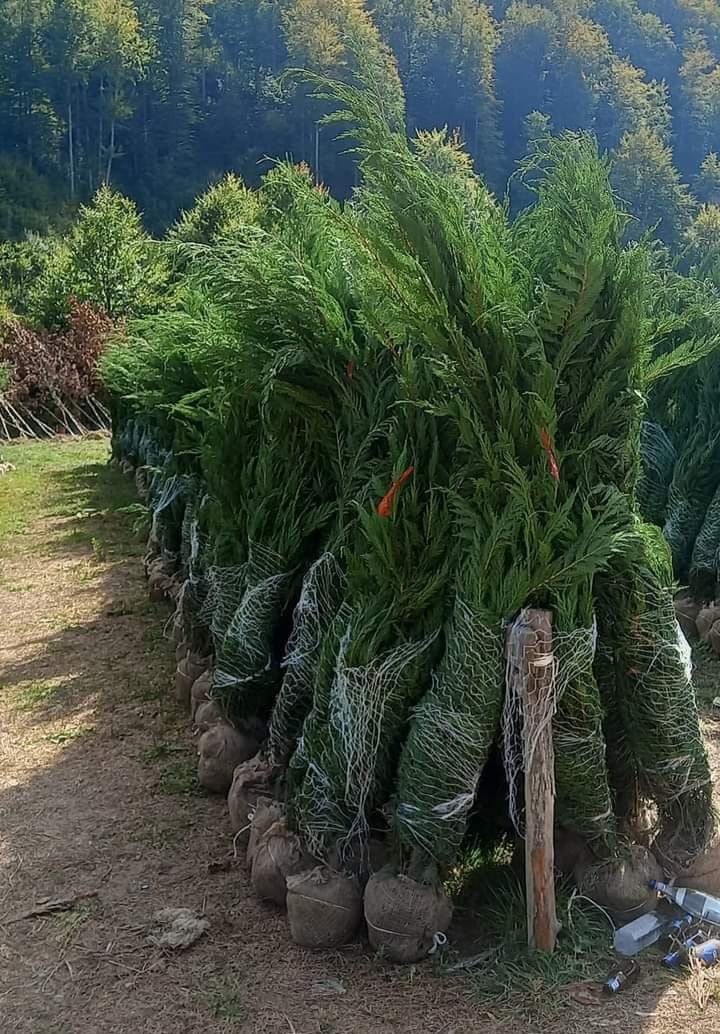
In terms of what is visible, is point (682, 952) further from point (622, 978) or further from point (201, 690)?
point (201, 690)

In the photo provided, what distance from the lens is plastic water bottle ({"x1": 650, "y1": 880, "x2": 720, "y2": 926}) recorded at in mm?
3389

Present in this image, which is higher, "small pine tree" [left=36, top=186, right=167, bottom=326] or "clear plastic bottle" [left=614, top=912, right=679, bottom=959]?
"small pine tree" [left=36, top=186, right=167, bottom=326]

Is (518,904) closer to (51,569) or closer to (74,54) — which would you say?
(51,569)

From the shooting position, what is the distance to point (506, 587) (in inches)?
122

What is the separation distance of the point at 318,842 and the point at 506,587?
119cm

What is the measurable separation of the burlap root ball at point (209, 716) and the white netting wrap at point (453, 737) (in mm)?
1746

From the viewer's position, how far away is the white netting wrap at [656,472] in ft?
25.8

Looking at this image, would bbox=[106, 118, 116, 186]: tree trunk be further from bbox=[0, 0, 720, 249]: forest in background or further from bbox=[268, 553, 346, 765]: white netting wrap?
bbox=[268, 553, 346, 765]: white netting wrap

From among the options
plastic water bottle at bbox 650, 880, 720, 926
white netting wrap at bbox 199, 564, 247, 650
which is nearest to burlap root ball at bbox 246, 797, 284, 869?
white netting wrap at bbox 199, 564, 247, 650

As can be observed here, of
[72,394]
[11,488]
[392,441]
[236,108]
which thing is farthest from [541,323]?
[236,108]

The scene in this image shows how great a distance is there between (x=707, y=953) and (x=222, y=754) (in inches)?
88.5

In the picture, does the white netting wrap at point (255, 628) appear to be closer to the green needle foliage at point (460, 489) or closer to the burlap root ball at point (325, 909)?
the green needle foliage at point (460, 489)

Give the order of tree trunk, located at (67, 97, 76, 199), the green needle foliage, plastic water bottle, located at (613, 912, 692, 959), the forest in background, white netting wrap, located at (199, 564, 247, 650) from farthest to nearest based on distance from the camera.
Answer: the forest in background → tree trunk, located at (67, 97, 76, 199) → white netting wrap, located at (199, 564, 247, 650) → plastic water bottle, located at (613, 912, 692, 959) → the green needle foliage

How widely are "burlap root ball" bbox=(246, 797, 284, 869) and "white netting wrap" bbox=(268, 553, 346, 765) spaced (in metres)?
0.30
